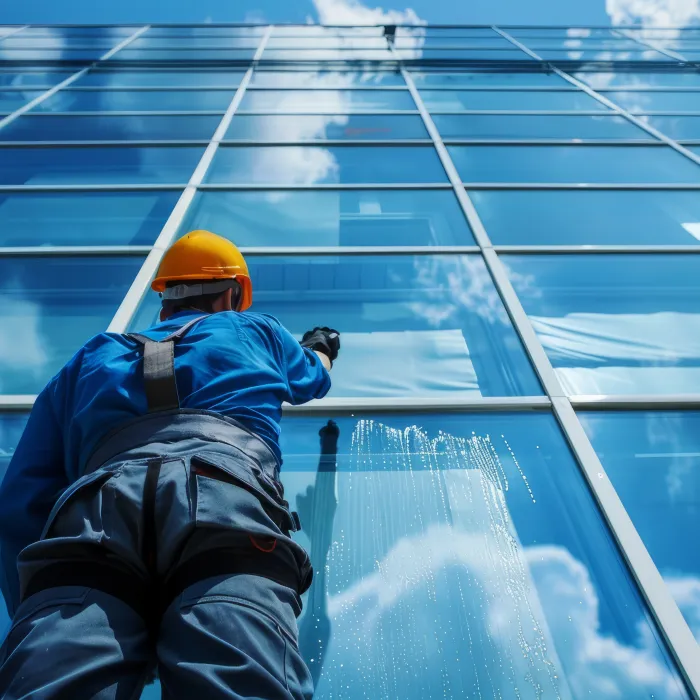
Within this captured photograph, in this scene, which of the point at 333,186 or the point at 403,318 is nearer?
the point at 403,318

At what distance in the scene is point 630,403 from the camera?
9.12 ft

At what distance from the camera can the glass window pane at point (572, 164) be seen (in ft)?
17.4

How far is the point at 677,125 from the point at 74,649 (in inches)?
296

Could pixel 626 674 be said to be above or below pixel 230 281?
below

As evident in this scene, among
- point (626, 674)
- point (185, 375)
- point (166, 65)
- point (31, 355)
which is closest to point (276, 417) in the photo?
point (185, 375)

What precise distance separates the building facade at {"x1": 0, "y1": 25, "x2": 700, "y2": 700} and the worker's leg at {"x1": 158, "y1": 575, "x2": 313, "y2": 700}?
0.62 meters

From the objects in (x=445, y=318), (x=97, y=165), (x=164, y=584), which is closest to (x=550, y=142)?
(x=445, y=318)

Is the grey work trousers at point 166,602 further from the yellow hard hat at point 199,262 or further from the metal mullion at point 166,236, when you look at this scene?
the metal mullion at point 166,236

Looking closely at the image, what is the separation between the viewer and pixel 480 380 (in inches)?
117

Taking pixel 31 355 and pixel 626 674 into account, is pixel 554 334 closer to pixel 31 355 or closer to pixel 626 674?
pixel 626 674

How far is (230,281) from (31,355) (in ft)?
4.21

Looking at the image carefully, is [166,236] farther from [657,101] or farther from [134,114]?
[657,101]

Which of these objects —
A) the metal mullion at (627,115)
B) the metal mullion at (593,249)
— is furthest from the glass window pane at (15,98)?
the metal mullion at (627,115)

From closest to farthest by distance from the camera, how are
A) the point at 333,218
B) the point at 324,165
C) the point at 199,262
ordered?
the point at 199,262, the point at 333,218, the point at 324,165
